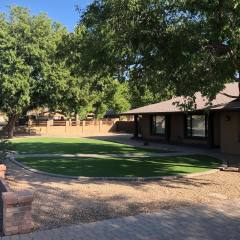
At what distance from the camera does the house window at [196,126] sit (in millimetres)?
27953

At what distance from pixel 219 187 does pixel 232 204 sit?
2371 millimetres

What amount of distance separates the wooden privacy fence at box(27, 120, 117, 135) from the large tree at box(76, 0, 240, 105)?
3617cm

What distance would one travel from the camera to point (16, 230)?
25.1ft

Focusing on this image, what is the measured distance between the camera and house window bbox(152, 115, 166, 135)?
3316cm

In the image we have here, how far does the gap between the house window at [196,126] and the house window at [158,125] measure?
10.9 ft

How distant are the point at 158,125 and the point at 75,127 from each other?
66.7 feet

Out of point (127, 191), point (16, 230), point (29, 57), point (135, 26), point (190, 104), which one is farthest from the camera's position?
point (29, 57)

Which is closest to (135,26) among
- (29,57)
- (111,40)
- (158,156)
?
(111,40)

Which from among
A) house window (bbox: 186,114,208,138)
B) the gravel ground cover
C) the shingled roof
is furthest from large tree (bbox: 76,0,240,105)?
house window (bbox: 186,114,208,138)

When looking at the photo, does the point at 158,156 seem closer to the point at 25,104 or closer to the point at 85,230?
the point at 85,230

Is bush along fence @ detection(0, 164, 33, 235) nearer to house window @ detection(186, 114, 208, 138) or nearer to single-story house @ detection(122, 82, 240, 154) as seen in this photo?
single-story house @ detection(122, 82, 240, 154)

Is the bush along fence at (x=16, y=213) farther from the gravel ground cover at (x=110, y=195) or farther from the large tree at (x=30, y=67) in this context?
the large tree at (x=30, y=67)

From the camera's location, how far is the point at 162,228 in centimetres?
792

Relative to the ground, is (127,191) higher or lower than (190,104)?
lower
